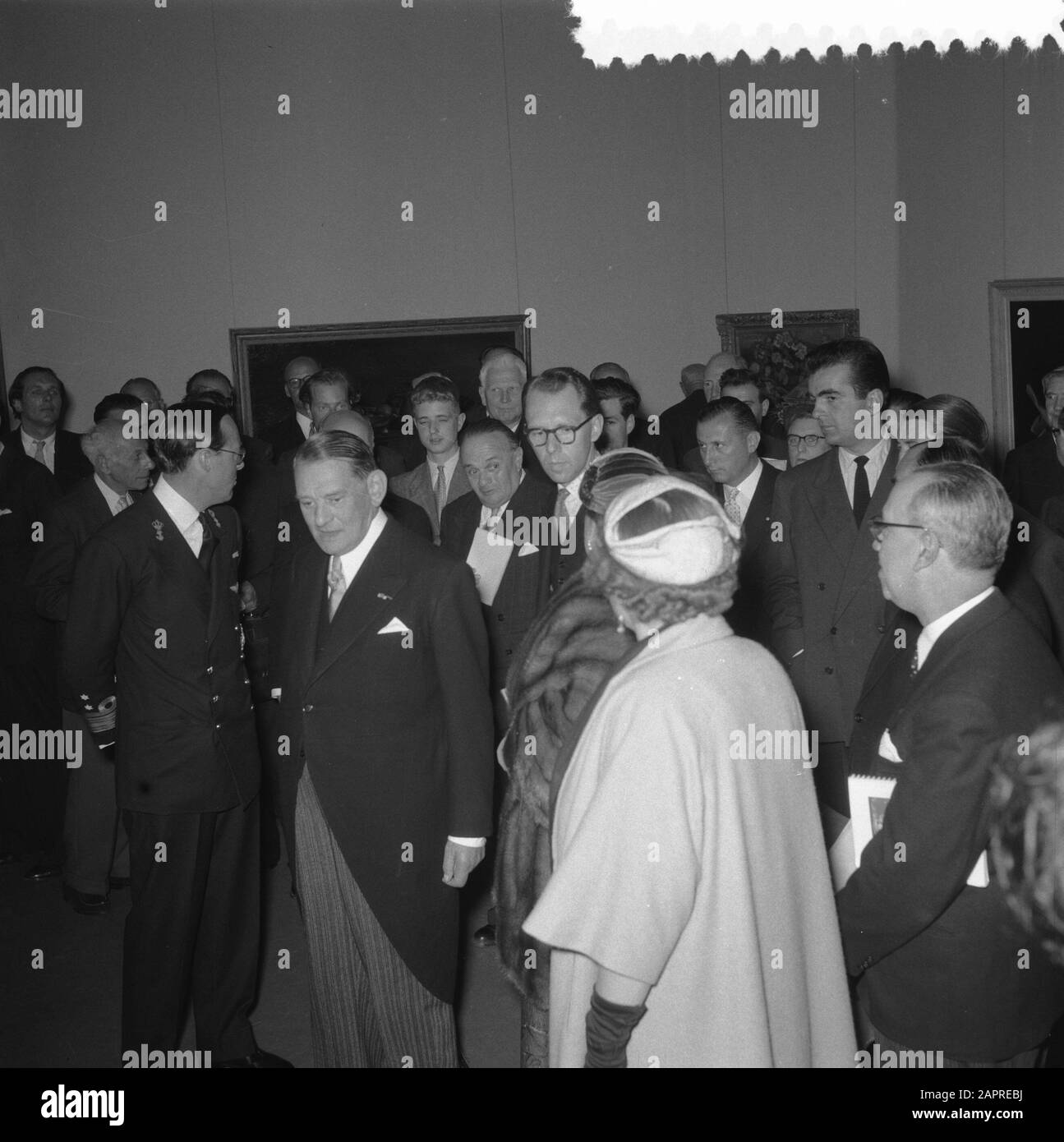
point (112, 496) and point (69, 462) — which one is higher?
point (69, 462)

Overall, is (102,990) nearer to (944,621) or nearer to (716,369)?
(944,621)

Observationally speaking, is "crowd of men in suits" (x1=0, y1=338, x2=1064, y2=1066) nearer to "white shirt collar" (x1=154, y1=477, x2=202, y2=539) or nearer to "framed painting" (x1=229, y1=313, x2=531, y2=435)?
"white shirt collar" (x1=154, y1=477, x2=202, y2=539)

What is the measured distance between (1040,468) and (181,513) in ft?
14.5

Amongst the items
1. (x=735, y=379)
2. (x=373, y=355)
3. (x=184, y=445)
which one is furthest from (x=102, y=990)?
(x=373, y=355)

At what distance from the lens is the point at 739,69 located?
9703 mm

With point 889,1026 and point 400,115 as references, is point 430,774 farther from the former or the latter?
point 400,115

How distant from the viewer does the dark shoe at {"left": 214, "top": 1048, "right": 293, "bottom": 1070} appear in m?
3.58

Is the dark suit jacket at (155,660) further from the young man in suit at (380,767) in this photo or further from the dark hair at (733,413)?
the dark hair at (733,413)

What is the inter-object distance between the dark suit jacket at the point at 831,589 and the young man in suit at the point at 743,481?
0.60 m

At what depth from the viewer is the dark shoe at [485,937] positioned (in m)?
4.48

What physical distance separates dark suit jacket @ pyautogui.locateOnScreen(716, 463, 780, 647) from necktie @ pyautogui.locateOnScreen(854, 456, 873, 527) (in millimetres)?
595

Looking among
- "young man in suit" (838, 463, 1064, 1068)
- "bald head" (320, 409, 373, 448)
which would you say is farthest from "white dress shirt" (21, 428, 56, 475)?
"young man in suit" (838, 463, 1064, 1068)

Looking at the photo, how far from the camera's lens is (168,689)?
3330mm
